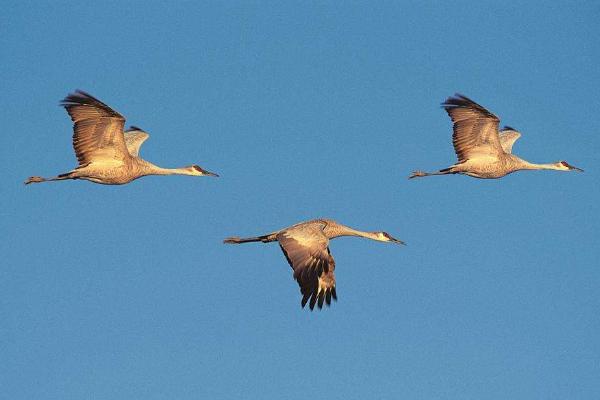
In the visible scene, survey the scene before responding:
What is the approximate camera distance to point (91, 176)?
58.3 feet

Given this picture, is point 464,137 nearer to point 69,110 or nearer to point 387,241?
point 387,241

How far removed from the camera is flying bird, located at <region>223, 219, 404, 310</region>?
14.9 m

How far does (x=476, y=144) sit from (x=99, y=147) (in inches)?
244

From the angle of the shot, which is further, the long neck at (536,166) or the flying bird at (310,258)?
the long neck at (536,166)

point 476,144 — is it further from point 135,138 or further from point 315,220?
point 135,138

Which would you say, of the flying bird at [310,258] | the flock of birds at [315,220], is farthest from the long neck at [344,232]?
the flying bird at [310,258]

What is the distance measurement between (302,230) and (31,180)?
519 centimetres

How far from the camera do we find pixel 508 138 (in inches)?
835

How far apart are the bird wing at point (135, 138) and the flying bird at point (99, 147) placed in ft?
4.48

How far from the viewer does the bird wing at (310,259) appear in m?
14.8

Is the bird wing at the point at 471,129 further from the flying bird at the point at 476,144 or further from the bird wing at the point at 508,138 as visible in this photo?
the bird wing at the point at 508,138

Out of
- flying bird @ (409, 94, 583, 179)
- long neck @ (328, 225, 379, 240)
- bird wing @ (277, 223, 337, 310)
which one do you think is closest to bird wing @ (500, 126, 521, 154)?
flying bird @ (409, 94, 583, 179)

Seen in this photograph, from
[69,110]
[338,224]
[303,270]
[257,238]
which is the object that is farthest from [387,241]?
[69,110]

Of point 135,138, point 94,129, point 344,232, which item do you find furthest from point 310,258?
point 135,138
